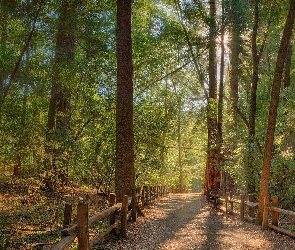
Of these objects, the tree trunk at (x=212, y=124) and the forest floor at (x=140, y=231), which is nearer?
the forest floor at (x=140, y=231)

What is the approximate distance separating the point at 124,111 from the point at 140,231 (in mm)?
3914

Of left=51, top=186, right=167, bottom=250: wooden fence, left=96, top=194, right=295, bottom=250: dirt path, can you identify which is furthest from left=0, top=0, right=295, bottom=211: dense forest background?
left=51, top=186, right=167, bottom=250: wooden fence

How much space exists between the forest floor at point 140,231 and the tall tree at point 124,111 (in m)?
1.55

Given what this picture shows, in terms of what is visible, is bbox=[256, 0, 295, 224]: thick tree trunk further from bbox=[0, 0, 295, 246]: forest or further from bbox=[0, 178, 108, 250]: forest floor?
bbox=[0, 178, 108, 250]: forest floor

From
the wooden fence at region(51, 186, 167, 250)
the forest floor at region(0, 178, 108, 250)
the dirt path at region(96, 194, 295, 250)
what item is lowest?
the dirt path at region(96, 194, 295, 250)

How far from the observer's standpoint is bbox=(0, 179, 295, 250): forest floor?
8297mm

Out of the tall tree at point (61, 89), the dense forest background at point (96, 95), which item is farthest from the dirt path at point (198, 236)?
the tall tree at point (61, 89)

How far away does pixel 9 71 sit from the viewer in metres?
13.3

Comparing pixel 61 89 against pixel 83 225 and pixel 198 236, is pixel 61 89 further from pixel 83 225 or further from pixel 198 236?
pixel 83 225

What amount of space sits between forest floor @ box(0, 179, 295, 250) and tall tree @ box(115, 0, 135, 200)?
1550 millimetres

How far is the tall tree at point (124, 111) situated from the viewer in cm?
1101

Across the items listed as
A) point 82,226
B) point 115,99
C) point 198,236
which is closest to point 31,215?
point 198,236

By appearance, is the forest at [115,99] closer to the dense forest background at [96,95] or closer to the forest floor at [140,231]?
the dense forest background at [96,95]

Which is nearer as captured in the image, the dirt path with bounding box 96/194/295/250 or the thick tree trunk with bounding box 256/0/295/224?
the dirt path with bounding box 96/194/295/250
